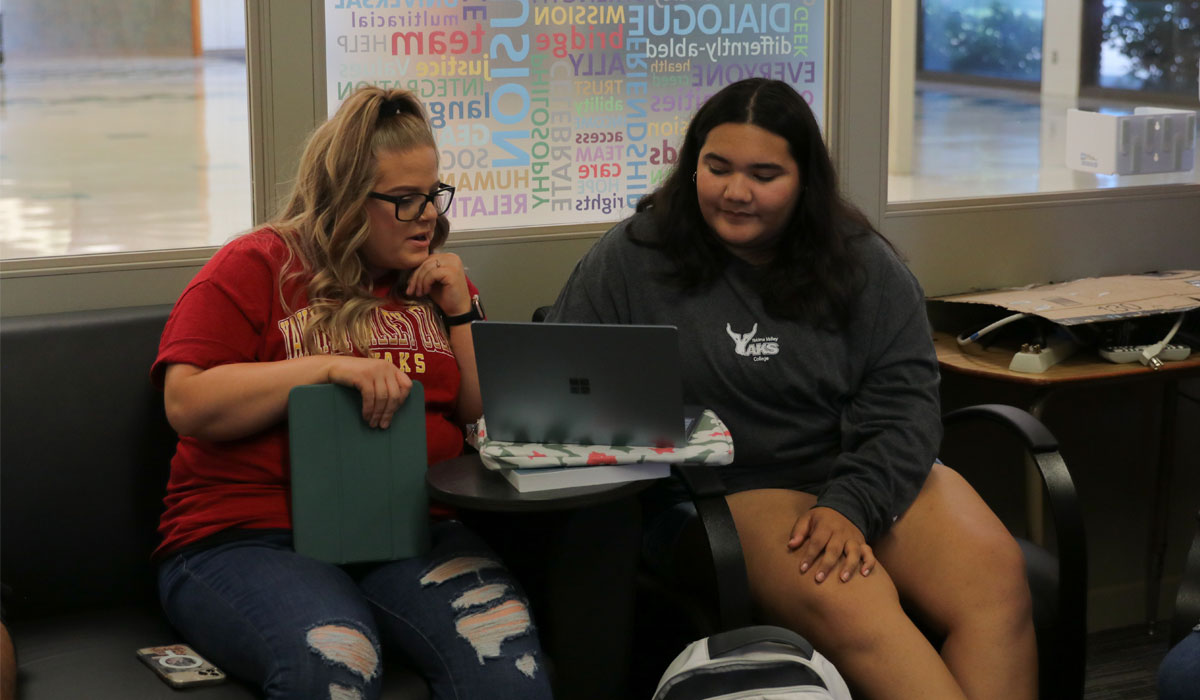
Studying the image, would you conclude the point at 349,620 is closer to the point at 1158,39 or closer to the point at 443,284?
the point at 443,284

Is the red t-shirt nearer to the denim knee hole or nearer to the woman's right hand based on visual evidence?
the woman's right hand

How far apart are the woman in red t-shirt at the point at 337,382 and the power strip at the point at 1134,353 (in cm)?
144

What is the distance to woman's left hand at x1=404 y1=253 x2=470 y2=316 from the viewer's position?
212cm

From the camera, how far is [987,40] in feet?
24.0

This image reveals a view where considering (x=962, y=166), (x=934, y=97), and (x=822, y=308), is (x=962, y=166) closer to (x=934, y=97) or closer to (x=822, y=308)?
(x=822, y=308)

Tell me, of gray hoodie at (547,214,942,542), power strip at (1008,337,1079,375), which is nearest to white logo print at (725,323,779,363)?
gray hoodie at (547,214,942,542)

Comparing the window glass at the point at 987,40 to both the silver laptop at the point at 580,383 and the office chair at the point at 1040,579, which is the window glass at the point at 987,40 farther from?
the silver laptop at the point at 580,383

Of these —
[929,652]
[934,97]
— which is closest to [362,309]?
[929,652]

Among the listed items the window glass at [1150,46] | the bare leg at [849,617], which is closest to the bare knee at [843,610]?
the bare leg at [849,617]

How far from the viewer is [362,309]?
2.04m

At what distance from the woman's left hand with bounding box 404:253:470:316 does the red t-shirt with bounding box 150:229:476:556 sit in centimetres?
12

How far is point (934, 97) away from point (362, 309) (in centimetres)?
426

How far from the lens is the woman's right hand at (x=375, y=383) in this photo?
1.87 metres

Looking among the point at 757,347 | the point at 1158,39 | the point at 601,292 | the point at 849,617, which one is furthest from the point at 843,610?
the point at 1158,39
